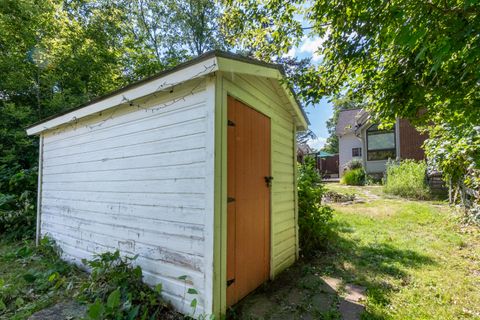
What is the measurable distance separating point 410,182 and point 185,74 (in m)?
9.92

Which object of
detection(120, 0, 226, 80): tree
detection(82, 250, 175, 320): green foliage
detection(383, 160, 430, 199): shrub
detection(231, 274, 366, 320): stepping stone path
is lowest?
detection(231, 274, 366, 320): stepping stone path

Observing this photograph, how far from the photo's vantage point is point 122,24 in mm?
10930

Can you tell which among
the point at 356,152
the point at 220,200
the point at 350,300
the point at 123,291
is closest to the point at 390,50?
the point at 220,200

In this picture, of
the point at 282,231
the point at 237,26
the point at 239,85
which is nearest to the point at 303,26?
the point at 237,26

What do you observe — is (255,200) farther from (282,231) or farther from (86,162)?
(86,162)

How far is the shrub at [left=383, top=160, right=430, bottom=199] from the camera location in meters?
9.27

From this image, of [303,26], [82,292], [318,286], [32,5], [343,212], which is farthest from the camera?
[343,212]

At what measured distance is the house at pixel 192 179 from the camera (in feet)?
7.80

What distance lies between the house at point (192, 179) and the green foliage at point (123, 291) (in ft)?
0.43

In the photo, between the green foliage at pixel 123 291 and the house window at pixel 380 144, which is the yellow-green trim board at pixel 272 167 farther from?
the house window at pixel 380 144

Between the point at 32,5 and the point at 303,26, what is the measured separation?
7801 mm

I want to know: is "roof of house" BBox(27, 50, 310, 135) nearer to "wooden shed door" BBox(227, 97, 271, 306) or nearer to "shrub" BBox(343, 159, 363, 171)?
"wooden shed door" BBox(227, 97, 271, 306)

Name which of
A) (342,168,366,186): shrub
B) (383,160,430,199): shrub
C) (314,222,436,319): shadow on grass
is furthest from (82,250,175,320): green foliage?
(342,168,366,186): shrub

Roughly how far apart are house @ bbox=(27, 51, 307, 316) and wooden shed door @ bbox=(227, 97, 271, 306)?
0.01 metres
